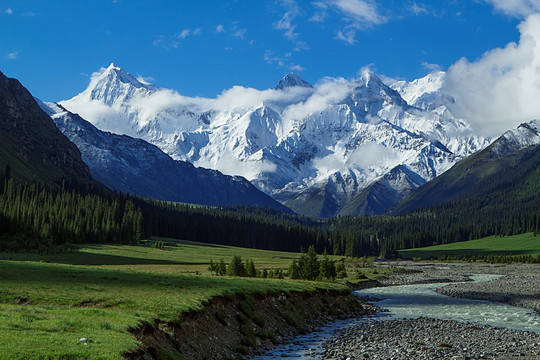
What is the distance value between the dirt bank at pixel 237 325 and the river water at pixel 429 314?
1962mm

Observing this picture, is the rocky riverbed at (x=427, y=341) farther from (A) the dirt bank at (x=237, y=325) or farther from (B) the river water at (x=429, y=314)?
(A) the dirt bank at (x=237, y=325)

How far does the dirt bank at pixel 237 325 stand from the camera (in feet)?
97.4

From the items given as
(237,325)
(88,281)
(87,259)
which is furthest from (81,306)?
(87,259)

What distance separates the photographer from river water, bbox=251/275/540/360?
40094mm

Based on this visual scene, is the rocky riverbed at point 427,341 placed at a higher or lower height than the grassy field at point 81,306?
lower

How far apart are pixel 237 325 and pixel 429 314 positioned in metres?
31.5

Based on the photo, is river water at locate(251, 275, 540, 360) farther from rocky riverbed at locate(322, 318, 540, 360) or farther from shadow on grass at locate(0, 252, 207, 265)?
shadow on grass at locate(0, 252, 207, 265)

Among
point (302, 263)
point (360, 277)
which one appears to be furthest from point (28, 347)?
point (360, 277)

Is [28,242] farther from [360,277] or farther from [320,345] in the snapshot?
[320,345]

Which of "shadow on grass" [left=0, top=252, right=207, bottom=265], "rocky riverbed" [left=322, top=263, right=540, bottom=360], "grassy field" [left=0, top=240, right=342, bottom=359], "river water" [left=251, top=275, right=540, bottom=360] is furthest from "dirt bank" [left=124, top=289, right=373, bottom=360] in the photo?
"shadow on grass" [left=0, top=252, right=207, bottom=265]

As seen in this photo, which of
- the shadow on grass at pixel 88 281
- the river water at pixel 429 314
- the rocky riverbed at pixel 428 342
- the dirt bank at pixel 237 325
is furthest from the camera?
the shadow on grass at pixel 88 281

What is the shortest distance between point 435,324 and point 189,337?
3006cm

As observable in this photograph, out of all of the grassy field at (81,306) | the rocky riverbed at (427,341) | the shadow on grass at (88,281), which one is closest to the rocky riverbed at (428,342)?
the rocky riverbed at (427,341)

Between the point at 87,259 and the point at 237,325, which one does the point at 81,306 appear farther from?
the point at 87,259
